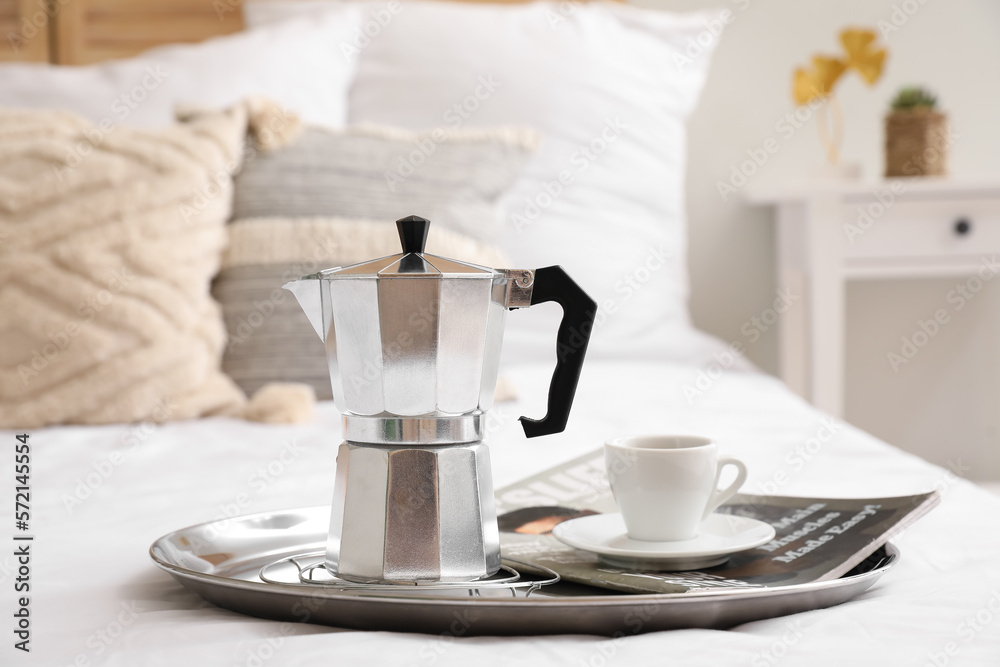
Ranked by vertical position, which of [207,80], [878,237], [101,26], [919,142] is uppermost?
[101,26]

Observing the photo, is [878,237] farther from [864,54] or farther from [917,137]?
[864,54]

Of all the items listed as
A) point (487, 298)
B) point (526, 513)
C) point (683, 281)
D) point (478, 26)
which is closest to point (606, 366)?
point (683, 281)

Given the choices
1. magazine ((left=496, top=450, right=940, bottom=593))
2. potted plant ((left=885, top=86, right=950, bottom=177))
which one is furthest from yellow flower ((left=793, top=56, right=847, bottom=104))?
magazine ((left=496, top=450, right=940, bottom=593))

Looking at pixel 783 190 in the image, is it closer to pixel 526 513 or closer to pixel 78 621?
pixel 526 513

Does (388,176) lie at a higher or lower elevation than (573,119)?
lower

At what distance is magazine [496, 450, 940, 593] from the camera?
1.58 feet

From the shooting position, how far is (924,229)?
64.6 inches

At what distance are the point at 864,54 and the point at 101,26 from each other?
1560 millimetres

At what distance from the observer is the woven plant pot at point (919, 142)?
5.65 feet

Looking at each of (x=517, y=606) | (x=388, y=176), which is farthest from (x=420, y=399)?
(x=388, y=176)

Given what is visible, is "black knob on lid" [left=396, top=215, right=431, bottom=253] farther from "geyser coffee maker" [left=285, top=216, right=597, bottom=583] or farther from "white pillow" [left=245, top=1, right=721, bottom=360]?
"white pillow" [left=245, top=1, right=721, bottom=360]

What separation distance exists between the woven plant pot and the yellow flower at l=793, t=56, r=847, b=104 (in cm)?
14

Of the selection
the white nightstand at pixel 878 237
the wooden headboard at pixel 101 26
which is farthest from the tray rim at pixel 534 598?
the wooden headboard at pixel 101 26

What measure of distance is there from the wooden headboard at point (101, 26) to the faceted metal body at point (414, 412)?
166cm
